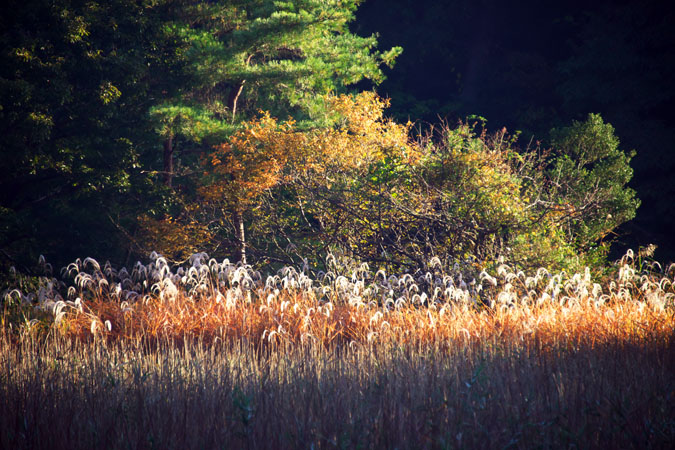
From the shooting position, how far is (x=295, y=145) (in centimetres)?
1072

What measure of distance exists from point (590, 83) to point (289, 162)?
33.9ft

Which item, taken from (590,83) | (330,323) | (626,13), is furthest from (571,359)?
(626,13)

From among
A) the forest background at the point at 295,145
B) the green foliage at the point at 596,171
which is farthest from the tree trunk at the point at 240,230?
the green foliage at the point at 596,171

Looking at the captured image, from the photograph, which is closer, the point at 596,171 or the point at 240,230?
the point at 596,171

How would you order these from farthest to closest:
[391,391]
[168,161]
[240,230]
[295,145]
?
1. [168,161]
2. [240,230]
3. [295,145]
4. [391,391]

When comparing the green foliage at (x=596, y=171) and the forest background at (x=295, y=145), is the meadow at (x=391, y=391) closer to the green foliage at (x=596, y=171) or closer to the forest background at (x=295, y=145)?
the forest background at (x=295, y=145)

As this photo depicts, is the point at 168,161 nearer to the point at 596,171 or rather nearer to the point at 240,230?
the point at 240,230

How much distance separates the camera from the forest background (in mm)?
8750

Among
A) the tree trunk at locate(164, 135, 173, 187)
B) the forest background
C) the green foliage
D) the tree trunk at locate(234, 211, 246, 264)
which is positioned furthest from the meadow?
the tree trunk at locate(164, 135, 173, 187)

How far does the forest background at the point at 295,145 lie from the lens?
875cm

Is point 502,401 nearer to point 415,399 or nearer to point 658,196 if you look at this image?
point 415,399

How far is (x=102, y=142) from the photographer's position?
1250cm

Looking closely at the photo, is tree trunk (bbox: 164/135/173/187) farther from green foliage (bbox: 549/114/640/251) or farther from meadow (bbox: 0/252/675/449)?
green foliage (bbox: 549/114/640/251)

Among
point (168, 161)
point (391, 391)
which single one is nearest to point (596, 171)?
point (391, 391)
